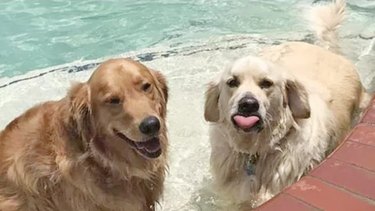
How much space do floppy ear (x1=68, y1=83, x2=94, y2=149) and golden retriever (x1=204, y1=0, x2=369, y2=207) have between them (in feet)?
2.48

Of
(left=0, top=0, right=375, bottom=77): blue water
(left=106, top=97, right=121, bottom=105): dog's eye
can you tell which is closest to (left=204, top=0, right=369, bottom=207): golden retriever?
(left=106, top=97, right=121, bottom=105): dog's eye

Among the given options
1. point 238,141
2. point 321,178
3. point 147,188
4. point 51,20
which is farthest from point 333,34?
point 51,20

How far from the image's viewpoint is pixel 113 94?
2.84m

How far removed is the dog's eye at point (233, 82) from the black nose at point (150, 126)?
0.70 meters

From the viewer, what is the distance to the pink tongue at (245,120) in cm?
321

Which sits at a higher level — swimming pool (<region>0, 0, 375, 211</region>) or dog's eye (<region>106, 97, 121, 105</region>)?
dog's eye (<region>106, 97, 121, 105</region>)

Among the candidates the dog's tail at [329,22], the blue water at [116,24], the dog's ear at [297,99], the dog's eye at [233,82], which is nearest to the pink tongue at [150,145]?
the dog's eye at [233,82]

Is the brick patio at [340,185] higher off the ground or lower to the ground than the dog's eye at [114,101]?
lower

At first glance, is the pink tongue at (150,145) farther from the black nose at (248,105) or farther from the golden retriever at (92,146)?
the black nose at (248,105)

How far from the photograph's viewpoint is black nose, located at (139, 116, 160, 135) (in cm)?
274

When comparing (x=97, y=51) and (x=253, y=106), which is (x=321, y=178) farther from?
(x=97, y=51)

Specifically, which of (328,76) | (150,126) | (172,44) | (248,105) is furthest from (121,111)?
(172,44)

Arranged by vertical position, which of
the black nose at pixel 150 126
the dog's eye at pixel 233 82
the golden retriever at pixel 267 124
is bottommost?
the golden retriever at pixel 267 124

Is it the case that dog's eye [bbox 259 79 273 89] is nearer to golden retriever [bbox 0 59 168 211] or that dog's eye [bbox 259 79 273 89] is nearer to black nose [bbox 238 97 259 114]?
black nose [bbox 238 97 259 114]
